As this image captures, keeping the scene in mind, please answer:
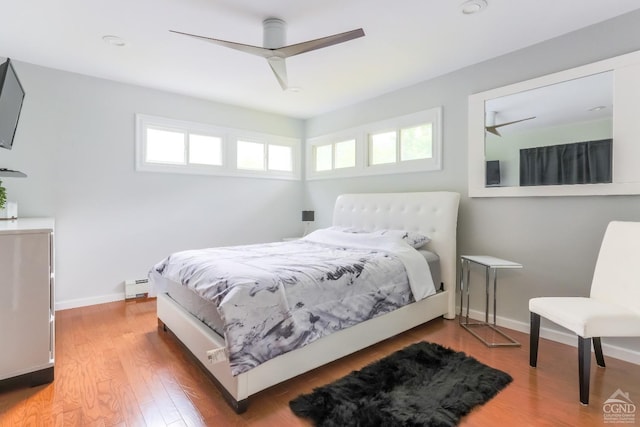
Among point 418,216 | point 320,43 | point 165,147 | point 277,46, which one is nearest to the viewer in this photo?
point 320,43

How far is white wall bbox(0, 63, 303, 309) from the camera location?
11.1ft

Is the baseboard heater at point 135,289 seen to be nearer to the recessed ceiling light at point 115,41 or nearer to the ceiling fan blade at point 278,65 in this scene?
the recessed ceiling light at point 115,41

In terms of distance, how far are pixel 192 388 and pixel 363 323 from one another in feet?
4.28

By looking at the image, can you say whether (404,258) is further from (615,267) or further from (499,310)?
(615,267)

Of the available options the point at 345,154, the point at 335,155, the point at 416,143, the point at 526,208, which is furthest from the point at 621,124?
the point at 335,155

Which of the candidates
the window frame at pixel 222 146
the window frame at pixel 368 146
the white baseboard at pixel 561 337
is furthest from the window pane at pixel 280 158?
the white baseboard at pixel 561 337

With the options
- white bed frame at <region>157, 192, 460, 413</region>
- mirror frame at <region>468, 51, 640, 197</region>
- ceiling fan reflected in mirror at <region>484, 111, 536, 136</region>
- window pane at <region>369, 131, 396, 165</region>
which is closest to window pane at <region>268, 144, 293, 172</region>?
white bed frame at <region>157, 192, 460, 413</region>

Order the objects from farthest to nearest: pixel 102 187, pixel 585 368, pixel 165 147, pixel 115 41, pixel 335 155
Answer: pixel 335 155 < pixel 165 147 < pixel 102 187 < pixel 115 41 < pixel 585 368

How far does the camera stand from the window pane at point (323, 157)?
5.23 meters

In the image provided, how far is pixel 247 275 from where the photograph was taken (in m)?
2.08

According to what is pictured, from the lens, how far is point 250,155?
5.02 m

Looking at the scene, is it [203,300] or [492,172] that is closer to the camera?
[203,300]

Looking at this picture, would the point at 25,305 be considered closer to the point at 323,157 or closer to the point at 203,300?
the point at 203,300

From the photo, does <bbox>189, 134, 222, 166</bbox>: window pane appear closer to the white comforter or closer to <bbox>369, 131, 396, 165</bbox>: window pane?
the white comforter
